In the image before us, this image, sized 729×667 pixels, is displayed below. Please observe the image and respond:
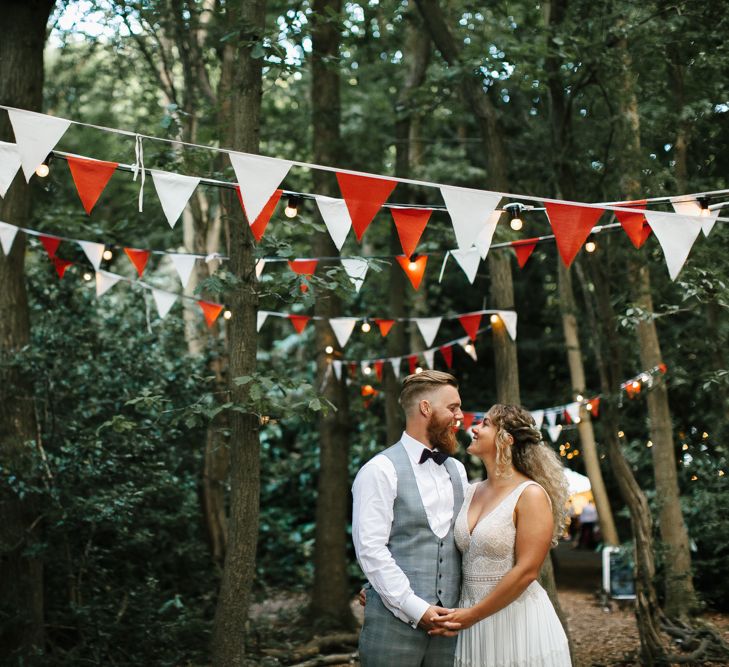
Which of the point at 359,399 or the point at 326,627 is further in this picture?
the point at 359,399

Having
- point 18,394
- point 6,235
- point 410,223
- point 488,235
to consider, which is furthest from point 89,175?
point 18,394

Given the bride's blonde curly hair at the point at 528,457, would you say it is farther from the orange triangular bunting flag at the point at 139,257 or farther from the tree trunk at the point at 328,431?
the tree trunk at the point at 328,431

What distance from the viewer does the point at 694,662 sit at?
6.84 m

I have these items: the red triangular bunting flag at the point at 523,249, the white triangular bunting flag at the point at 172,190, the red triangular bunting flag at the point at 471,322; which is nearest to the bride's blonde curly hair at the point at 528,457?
the white triangular bunting flag at the point at 172,190

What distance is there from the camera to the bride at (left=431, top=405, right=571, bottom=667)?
347 cm

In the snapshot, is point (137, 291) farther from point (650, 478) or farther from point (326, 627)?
point (650, 478)

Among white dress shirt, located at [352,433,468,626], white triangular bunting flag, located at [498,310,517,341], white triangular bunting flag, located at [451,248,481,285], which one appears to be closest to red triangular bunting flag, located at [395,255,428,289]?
white triangular bunting flag, located at [451,248,481,285]

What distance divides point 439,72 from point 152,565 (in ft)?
18.5

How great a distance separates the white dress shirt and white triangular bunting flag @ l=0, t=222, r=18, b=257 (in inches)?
166

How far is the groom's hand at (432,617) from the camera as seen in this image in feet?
11.1

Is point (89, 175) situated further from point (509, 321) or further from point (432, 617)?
point (509, 321)

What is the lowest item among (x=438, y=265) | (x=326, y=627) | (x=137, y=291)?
(x=326, y=627)

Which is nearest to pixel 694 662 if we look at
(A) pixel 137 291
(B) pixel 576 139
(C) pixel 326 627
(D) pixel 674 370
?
(D) pixel 674 370

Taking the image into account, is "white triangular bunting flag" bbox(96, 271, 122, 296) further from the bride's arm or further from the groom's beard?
the bride's arm
